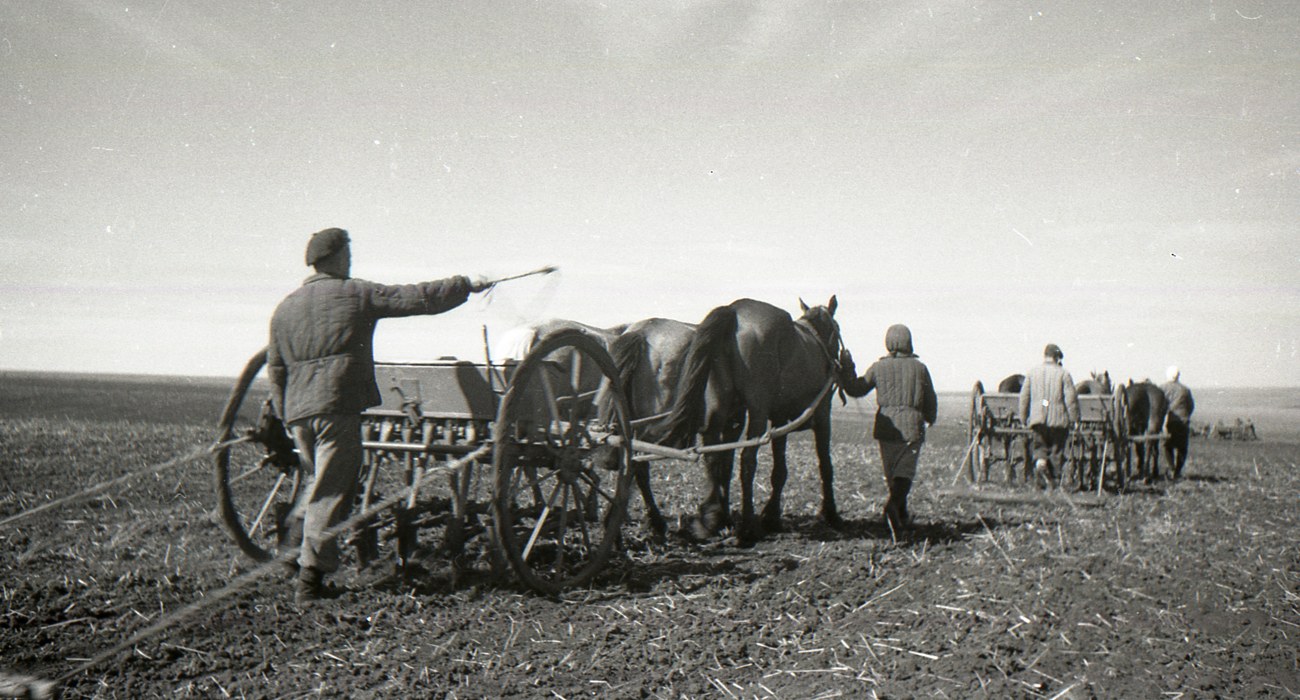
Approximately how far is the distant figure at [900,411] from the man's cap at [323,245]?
16.2 ft

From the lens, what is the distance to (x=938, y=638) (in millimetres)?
4926

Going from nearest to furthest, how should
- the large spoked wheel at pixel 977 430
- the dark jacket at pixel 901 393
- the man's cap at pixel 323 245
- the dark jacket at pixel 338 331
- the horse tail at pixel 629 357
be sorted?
the dark jacket at pixel 338 331 → the man's cap at pixel 323 245 → the horse tail at pixel 629 357 → the dark jacket at pixel 901 393 → the large spoked wheel at pixel 977 430

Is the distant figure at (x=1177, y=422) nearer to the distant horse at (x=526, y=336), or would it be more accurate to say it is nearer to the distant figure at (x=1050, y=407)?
the distant figure at (x=1050, y=407)

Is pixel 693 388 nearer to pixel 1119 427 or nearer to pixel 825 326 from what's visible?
pixel 825 326

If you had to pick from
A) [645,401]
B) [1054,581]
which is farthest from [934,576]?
[645,401]

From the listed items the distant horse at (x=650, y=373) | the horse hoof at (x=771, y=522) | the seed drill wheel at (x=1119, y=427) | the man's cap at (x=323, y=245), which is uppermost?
the man's cap at (x=323, y=245)

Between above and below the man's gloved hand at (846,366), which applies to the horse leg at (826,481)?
below

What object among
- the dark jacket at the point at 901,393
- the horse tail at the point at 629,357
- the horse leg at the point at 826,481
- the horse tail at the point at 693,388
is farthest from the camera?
the horse leg at the point at 826,481

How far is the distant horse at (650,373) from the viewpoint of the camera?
8.05 m

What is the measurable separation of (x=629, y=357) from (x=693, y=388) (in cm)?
69

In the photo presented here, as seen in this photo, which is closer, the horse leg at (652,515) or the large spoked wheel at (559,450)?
the large spoked wheel at (559,450)

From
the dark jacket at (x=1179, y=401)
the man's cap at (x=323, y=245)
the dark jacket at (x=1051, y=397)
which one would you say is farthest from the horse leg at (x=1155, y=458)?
the man's cap at (x=323, y=245)

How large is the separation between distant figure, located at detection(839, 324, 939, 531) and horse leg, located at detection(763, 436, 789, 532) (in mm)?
897

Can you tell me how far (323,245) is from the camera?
5.49 m
